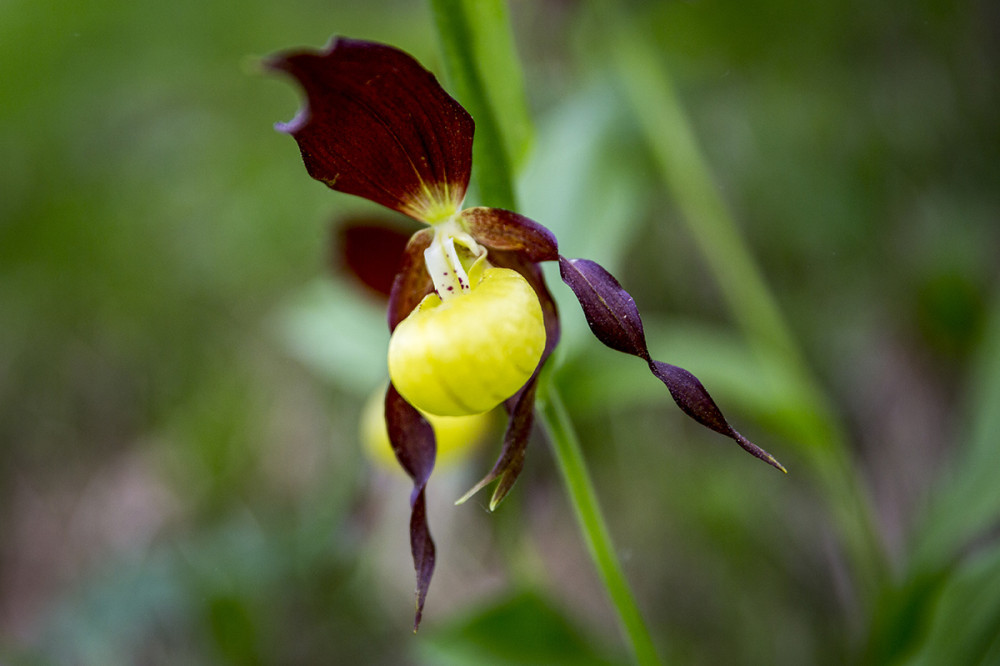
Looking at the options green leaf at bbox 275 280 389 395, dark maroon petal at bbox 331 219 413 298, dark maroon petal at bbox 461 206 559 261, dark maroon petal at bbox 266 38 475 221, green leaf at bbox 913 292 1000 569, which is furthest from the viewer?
green leaf at bbox 275 280 389 395

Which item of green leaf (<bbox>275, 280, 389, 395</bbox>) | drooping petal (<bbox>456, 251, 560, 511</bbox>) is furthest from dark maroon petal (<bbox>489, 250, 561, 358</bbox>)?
green leaf (<bbox>275, 280, 389, 395</bbox>)

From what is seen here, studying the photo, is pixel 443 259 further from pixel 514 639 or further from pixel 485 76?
pixel 514 639

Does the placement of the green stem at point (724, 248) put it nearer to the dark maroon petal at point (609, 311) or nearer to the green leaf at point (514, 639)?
the green leaf at point (514, 639)

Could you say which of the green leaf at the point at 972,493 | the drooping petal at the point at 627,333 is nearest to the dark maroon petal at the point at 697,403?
the drooping petal at the point at 627,333

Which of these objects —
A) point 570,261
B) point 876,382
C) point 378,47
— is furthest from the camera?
point 876,382

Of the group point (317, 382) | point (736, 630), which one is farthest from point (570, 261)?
point (317, 382)

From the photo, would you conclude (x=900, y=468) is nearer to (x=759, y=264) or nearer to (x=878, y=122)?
(x=759, y=264)

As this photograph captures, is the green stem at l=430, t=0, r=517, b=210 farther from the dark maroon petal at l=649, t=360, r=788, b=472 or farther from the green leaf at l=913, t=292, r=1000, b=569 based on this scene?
the green leaf at l=913, t=292, r=1000, b=569
